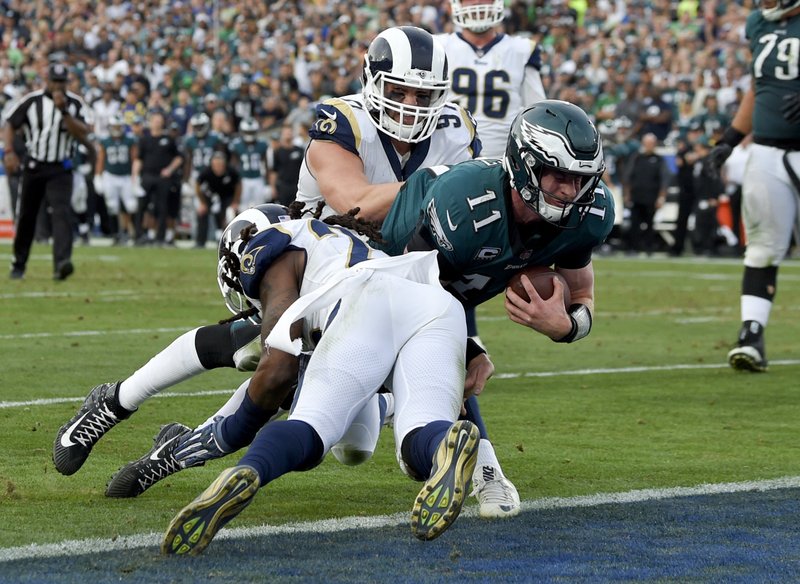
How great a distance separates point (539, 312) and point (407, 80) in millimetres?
1130

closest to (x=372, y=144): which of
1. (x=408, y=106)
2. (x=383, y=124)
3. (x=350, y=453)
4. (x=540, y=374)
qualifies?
(x=383, y=124)

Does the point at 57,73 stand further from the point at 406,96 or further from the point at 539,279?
the point at 539,279

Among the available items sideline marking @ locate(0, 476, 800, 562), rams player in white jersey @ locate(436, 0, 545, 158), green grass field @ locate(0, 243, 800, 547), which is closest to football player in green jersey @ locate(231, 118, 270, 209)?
green grass field @ locate(0, 243, 800, 547)

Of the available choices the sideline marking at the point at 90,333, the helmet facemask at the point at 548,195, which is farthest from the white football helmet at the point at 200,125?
the helmet facemask at the point at 548,195

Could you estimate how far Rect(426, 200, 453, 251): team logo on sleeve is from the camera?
3.73 meters

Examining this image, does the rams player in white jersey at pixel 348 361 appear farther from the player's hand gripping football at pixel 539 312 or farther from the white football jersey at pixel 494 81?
Answer: the white football jersey at pixel 494 81

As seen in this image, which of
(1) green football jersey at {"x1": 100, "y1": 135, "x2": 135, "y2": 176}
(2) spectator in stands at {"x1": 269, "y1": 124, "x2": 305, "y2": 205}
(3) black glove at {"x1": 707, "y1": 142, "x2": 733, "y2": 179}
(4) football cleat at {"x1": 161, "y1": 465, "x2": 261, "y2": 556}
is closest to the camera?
A: (4) football cleat at {"x1": 161, "y1": 465, "x2": 261, "y2": 556}

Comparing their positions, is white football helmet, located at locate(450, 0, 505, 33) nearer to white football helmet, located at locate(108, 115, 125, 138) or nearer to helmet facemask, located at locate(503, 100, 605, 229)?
helmet facemask, located at locate(503, 100, 605, 229)

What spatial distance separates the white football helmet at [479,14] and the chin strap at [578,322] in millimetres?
3984

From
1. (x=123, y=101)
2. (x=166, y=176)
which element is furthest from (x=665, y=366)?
(x=123, y=101)

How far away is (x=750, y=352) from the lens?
7.11 meters

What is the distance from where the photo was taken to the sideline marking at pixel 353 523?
128 inches

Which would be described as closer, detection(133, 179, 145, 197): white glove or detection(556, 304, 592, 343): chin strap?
detection(556, 304, 592, 343): chin strap

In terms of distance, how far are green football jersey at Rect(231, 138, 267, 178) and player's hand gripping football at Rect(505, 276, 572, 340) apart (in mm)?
16136
